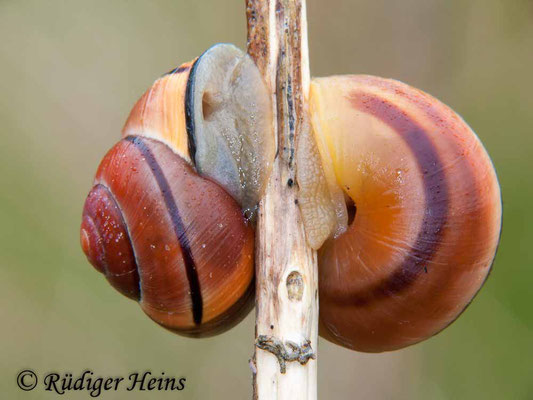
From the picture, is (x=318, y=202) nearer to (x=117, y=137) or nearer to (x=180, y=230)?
(x=180, y=230)

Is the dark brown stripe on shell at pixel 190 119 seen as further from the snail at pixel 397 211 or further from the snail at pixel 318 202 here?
the snail at pixel 397 211

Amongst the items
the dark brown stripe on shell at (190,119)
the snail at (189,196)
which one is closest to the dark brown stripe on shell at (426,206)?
the snail at (189,196)

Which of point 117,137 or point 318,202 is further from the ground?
point 117,137

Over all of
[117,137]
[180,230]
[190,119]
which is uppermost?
[117,137]

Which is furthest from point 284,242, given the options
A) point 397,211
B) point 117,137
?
point 117,137

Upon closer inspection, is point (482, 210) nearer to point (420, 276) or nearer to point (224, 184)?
point (420, 276)

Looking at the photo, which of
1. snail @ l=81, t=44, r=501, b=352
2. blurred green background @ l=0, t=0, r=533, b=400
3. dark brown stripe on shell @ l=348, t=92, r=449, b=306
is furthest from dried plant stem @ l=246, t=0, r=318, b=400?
A: blurred green background @ l=0, t=0, r=533, b=400
